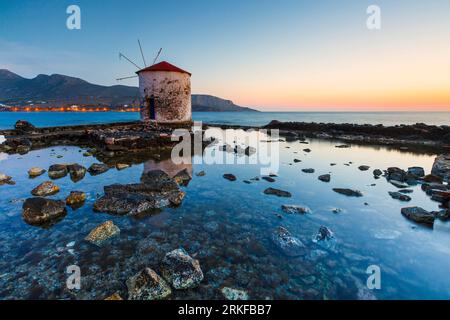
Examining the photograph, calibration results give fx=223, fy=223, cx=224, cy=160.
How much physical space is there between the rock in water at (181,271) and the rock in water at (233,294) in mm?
472

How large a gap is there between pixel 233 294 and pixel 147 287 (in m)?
1.37

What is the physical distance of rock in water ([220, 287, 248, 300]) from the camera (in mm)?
3528

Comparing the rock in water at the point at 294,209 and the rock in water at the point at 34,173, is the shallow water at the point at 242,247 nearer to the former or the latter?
the rock in water at the point at 294,209

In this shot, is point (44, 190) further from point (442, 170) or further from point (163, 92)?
point (163, 92)

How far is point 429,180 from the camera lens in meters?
9.94

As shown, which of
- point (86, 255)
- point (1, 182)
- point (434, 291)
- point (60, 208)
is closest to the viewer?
point (434, 291)

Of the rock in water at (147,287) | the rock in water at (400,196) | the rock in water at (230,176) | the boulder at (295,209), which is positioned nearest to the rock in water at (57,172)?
the rock in water at (230,176)

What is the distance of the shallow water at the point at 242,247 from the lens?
3.74m

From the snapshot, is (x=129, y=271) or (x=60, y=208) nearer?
(x=129, y=271)

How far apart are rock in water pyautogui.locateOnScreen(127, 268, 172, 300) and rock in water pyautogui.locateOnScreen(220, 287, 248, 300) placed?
88 centimetres

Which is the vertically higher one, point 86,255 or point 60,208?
point 60,208
